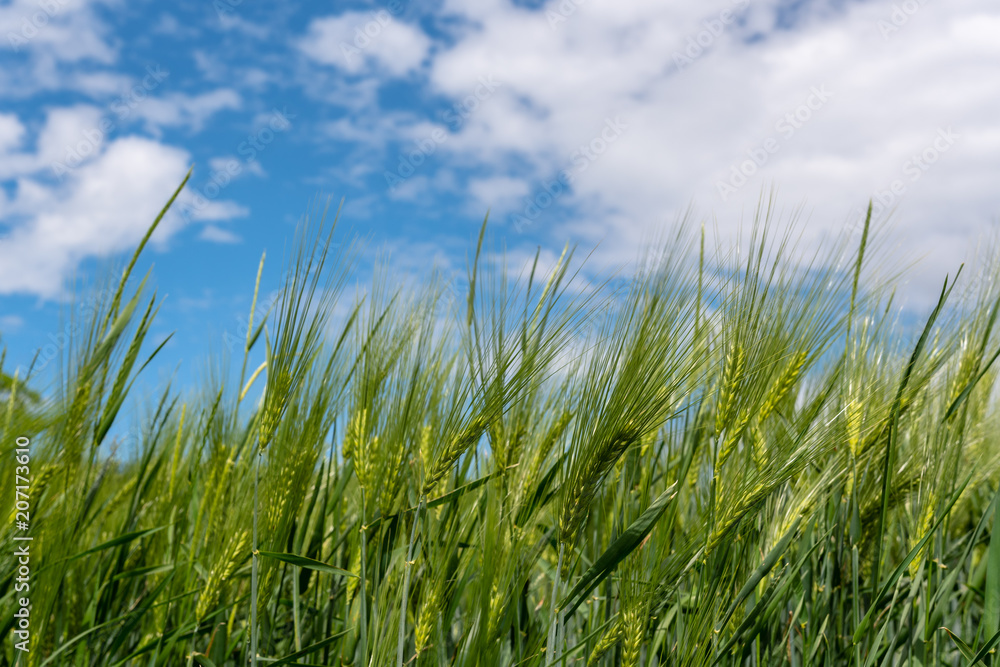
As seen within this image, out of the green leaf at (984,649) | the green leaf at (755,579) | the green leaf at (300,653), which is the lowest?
the green leaf at (300,653)

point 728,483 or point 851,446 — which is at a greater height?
point 851,446

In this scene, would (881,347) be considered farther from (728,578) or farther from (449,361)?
(449,361)

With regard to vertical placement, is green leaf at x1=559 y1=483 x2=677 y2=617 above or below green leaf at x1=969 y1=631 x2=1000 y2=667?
above

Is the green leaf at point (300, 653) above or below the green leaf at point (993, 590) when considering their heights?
below

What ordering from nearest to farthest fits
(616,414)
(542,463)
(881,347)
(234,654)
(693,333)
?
(616,414) < (693,333) < (542,463) < (881,347) < (234,654)

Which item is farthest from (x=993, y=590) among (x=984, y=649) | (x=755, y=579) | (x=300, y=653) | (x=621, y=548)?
(x=300, y=653)

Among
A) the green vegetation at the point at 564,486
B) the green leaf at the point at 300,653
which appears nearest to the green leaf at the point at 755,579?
the green vegetation at the point at 564,486

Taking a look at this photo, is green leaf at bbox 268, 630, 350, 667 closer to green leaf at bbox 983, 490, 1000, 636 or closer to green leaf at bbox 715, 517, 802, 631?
green leaf at bbox 715, 517, 802, 631

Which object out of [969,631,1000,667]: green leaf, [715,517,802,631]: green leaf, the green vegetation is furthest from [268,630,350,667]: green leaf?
[969,631,1000,667]: green leaf

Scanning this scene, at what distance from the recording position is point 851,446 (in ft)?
4.33

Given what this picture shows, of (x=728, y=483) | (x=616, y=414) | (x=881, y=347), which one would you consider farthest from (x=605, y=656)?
(x=881, y=347)

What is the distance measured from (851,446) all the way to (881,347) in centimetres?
33

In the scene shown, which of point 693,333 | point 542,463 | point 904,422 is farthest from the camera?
point 904,422

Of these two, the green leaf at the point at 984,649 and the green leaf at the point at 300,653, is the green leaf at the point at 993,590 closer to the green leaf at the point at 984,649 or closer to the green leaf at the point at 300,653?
the green leaf at the point at 984,649
